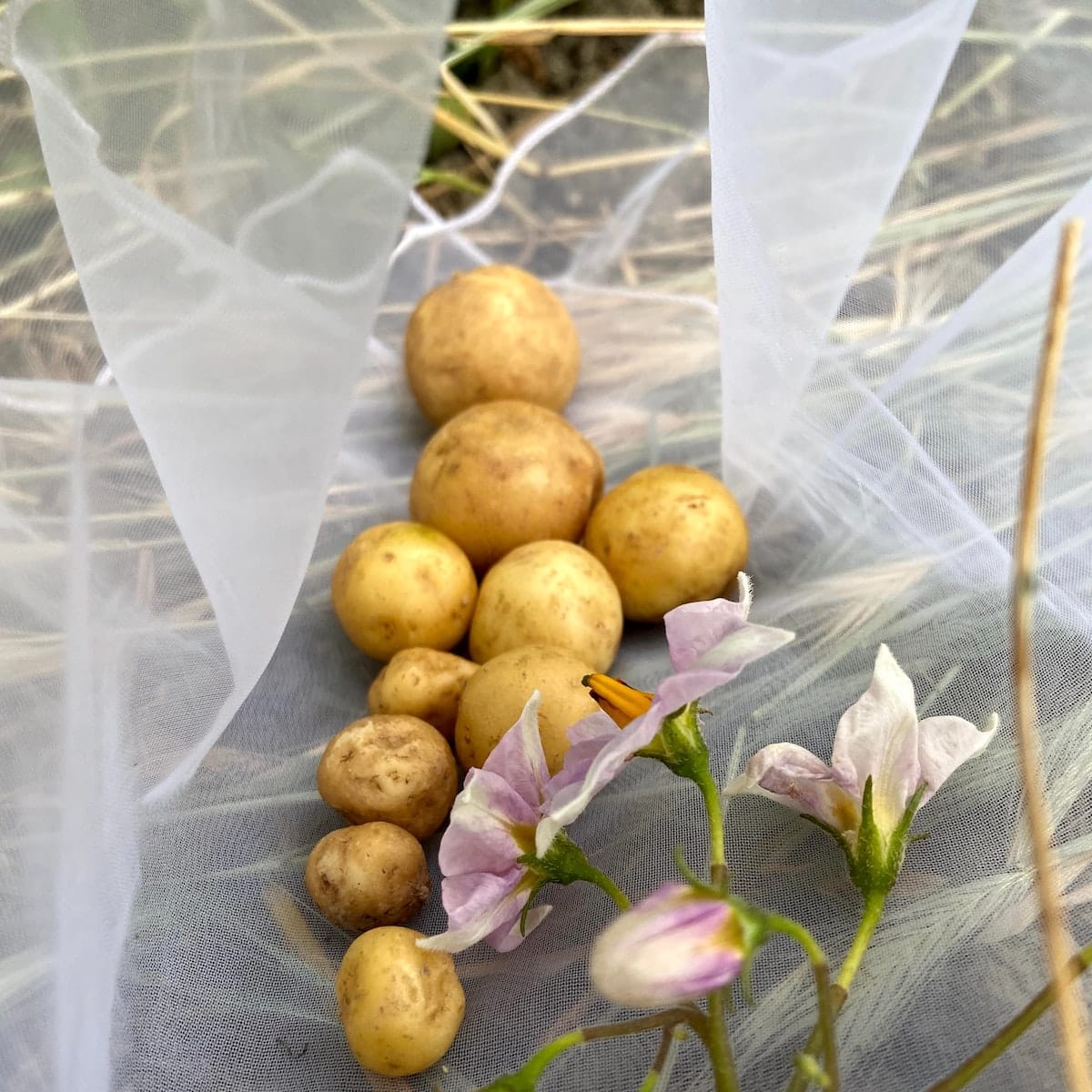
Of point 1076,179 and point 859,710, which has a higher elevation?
point 1076,179

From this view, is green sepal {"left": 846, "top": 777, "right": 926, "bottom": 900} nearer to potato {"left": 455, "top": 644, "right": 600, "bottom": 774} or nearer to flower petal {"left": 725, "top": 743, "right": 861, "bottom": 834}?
flower petal {"left": 725, "top": 743, "right": 861, "bottom": 834}

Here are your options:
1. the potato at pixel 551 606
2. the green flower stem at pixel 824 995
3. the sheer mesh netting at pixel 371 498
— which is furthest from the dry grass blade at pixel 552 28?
the green flower stem at pixel 824 995

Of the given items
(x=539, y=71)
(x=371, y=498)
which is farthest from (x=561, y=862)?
(x=539, y=71)

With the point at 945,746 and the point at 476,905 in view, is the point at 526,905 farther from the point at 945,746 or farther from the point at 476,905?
the point at 945,746

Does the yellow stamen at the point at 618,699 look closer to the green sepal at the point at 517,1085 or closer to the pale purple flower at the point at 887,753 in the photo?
the pale purple flower at the point at 887,753

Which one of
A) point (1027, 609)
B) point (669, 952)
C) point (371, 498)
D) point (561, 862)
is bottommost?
point (371, 498)

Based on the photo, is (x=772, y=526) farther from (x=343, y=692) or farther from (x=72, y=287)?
(x=72, y=287)

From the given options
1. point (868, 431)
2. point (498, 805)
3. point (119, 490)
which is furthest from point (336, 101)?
point (498, 805)

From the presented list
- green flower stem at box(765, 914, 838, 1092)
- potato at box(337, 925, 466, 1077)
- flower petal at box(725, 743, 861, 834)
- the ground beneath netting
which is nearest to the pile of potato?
potato at box(337, 925, 466, 1077)
